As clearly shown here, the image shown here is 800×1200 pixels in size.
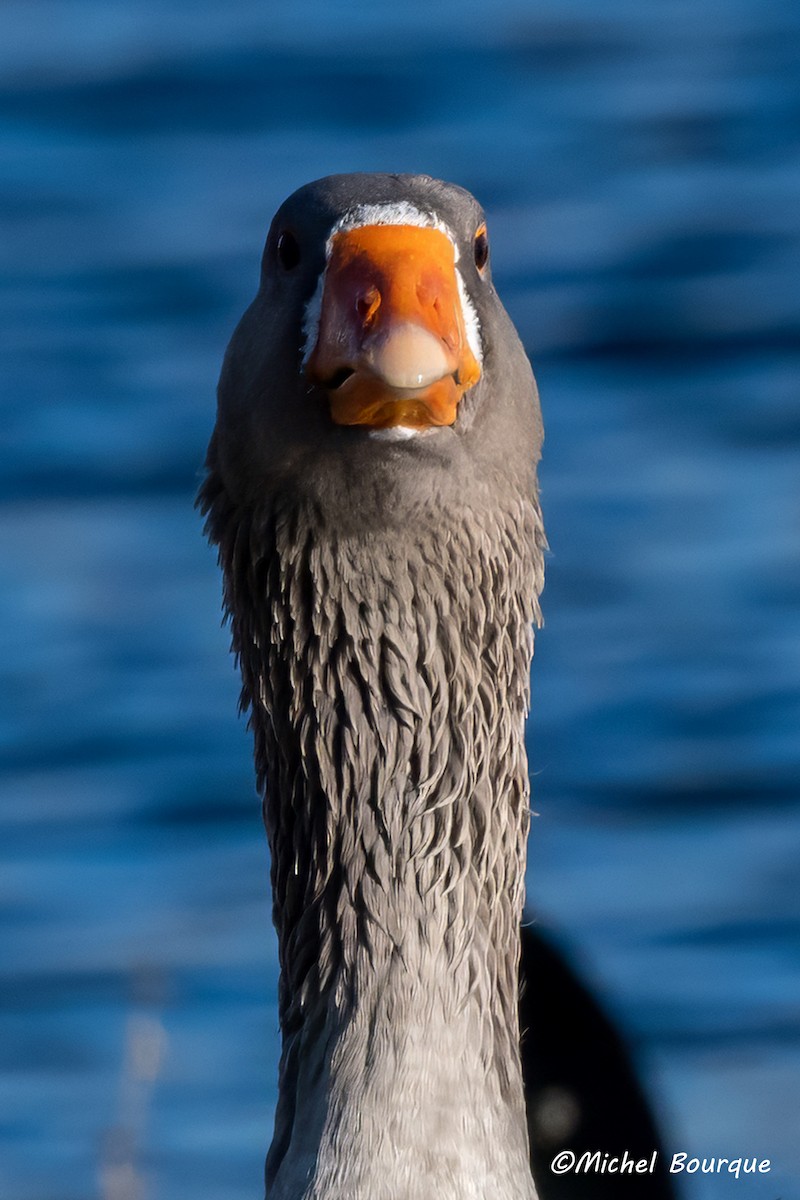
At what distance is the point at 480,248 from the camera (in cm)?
437

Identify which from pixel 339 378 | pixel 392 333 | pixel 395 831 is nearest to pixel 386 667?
pixel 395 831

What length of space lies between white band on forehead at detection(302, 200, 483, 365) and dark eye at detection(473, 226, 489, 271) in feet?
0.62

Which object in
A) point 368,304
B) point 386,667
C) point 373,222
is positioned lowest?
point 386,667

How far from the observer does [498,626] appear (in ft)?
15.0

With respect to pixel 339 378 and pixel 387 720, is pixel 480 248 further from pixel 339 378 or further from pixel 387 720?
pixel 387 720

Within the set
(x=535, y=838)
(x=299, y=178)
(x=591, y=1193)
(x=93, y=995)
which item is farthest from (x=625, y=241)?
(x=591, y=1193)

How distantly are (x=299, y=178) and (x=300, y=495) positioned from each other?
648 cm

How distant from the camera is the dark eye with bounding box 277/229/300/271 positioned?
4266 mm

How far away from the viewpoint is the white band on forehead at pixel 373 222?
4070mm

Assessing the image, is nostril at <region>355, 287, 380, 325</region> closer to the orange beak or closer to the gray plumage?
the orange beak

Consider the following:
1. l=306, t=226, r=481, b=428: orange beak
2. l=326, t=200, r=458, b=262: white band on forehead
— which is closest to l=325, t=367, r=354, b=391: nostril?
l=306, t=226, r=481, b=428: orange beak

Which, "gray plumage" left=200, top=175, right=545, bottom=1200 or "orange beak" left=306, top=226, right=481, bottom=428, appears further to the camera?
"gray plumage" left=200, top=175, right=545, bottom=1200

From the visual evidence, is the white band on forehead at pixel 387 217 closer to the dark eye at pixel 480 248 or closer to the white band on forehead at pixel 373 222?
the white band on forehead at pixel 373 222

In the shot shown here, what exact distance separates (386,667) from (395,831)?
14.3 inches
